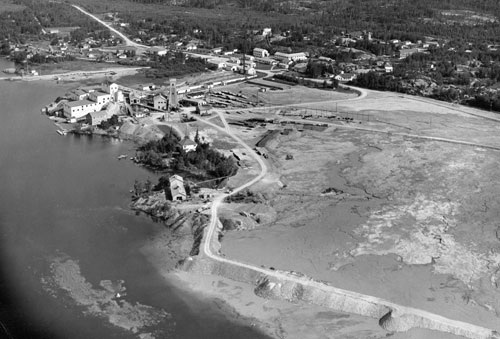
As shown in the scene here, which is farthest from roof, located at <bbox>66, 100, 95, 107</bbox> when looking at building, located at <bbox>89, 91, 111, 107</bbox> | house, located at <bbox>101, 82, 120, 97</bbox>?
house, located at <bbox>101, 82, 120, 97</bbox>

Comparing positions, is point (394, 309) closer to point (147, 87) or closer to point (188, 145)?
point (188, 145)

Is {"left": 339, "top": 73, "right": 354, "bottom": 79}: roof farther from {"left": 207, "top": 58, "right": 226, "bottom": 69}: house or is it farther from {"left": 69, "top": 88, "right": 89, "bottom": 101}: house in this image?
{"left": 69, "top": 88, "right": 89, "bottom": 101}: house

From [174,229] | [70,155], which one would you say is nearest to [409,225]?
[174,229]

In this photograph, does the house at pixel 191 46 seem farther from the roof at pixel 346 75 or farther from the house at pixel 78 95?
the house at pixel 78 95

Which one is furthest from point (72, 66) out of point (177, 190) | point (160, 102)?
point (177, 190)

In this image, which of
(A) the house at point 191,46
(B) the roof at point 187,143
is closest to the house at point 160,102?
(B) the roof at point 187,143
